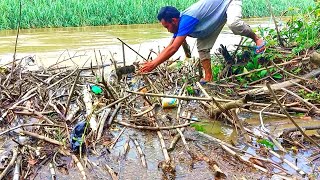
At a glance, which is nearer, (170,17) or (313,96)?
(313,96)

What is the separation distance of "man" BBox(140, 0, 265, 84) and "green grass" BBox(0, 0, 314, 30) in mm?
11593

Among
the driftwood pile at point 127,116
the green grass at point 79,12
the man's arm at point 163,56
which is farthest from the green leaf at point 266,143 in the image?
the green grass at point 79,12

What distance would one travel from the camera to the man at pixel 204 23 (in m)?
4.34

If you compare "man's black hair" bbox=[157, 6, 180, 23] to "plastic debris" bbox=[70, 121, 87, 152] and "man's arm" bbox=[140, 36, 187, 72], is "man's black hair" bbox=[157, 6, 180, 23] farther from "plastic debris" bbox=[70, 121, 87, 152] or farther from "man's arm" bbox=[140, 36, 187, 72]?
"plastic debris" bbox=[70, 121, 87, 152]

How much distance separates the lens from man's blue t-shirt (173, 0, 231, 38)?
4359 millimetres

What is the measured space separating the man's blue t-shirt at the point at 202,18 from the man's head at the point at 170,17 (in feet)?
0.28

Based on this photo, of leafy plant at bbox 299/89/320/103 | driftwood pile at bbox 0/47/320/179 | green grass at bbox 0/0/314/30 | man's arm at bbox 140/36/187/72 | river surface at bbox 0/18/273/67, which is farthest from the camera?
green grass at bbox 0/0/314/30

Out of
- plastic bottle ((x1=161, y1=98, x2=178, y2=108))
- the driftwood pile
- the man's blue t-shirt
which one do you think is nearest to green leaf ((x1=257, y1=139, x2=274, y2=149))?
the driftwood pile

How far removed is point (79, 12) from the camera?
16250 mm

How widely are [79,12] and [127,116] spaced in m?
13.5

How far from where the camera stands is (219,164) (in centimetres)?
261

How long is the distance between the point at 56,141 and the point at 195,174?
1.13 m

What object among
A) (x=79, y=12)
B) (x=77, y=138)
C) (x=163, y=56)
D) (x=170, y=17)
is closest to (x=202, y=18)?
(x=170, y=17)

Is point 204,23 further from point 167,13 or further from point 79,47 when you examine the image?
point 79,47
